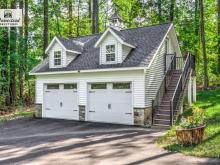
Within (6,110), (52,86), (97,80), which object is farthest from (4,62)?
(97,80)

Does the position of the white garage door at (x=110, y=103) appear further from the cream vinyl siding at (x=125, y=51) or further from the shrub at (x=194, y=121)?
the shrub at (x=194, y=121)

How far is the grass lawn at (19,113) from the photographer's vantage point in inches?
851

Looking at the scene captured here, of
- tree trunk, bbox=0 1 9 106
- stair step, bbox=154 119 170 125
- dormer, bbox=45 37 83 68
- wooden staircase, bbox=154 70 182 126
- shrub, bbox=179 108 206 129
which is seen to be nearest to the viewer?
shrub, bbox=179 108 206 129

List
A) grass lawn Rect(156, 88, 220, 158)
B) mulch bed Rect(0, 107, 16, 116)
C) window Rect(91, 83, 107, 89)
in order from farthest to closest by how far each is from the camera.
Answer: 1. mulch bed Rect(0, 107, 16, 116)
2. window Rect(91, 83, 107, 89)
3. grass lawn Rect(156, 88, 220, 158)

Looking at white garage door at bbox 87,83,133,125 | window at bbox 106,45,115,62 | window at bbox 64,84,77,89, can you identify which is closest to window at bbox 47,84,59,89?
window at bbox 64,84,77,89

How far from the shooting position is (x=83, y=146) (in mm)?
11664

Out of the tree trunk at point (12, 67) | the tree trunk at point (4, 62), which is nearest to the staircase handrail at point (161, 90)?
the tree trunk at point (12, 67)

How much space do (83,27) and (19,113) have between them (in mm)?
16260

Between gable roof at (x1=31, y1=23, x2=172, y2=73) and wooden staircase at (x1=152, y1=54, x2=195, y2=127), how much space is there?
1778 mm

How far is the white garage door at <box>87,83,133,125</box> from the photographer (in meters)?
17.2

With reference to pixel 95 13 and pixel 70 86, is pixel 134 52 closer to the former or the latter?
pixel 70 86

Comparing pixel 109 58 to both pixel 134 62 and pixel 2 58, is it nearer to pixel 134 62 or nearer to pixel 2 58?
pixel 134 62

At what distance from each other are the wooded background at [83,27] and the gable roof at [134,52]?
23.2 ft

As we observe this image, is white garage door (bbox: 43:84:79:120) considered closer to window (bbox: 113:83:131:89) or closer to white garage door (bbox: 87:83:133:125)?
white garage door (bbox: 87:83:133:125)
